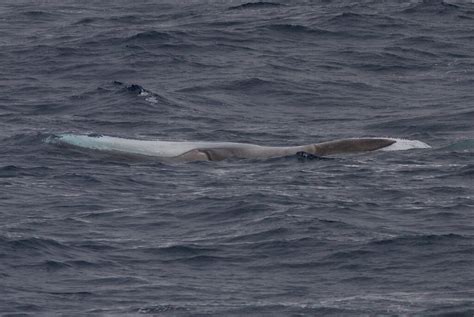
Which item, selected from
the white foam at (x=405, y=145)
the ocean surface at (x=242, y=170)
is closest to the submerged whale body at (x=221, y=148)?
the white foam at (x=405, y=145)

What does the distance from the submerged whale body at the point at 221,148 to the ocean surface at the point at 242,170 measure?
340mm

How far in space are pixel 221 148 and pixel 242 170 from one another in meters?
1.43

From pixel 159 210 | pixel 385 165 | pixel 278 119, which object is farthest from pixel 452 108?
pixel 159 210

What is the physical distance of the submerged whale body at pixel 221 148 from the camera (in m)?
28.2

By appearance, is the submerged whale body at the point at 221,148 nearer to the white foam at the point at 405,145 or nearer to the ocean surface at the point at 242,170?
the white foam at the point at 405,145

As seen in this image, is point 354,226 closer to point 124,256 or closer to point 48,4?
point 124,256

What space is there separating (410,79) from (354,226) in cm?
1606

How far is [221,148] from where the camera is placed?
28.4 m

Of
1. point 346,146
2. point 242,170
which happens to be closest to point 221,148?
point 242,170

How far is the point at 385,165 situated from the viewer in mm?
27078

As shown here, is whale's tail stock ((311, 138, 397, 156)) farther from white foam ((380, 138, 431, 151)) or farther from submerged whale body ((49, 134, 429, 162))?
white foam ((380, 138, 431, 151))

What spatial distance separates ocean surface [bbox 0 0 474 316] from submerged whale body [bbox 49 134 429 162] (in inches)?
13.4

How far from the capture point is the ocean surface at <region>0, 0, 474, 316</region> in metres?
19.5

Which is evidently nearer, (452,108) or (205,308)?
(205,308)
